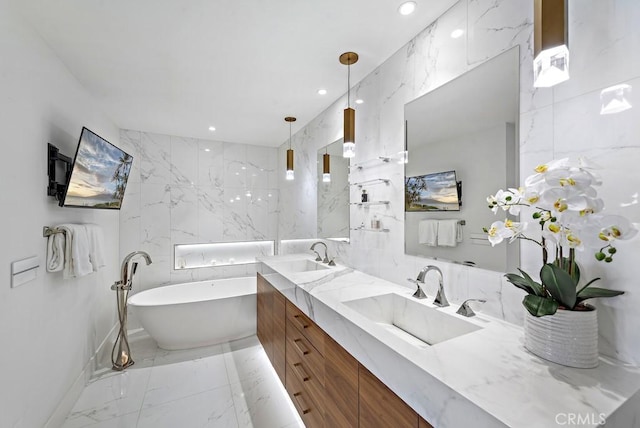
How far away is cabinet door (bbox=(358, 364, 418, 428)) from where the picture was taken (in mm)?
912

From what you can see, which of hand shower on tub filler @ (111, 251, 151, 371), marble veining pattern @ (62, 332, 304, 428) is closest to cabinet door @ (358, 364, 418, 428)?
marble veining pattern @ (62, 332, 304, 428)

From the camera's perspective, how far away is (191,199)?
387cm

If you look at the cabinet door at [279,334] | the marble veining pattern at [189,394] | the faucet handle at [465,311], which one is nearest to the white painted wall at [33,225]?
the marble veining pattern at [189,394]

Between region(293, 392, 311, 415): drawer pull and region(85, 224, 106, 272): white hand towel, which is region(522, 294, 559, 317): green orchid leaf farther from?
region(85, 224, 106, 272): white hand towel

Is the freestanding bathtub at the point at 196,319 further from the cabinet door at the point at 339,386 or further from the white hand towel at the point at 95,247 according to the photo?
the cabinet door at the point at 339,386

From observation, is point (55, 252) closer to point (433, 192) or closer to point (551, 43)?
point (433, 192)

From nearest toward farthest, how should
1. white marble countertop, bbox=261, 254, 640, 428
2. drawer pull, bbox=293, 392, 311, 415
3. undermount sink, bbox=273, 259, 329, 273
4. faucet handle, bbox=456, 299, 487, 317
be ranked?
white marble countertop, bbox=261, 254, 640, 428 < faucet handle, bbox=456, 299, 487, 317 < drawer pull, bbox=293, 392, 311, 415 < undermount sink, bbox=273, 259, 329, 273

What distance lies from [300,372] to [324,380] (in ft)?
1.20

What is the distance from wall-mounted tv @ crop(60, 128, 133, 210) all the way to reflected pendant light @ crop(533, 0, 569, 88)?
2547 millimetres

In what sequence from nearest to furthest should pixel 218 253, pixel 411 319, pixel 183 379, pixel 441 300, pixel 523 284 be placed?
pixel 523 284
pixel 441 300
pixel 411 319
pixel 183 379
pixel 218 253

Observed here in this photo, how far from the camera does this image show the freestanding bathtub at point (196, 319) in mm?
2742

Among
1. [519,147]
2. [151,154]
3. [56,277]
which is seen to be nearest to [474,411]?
[519,147]

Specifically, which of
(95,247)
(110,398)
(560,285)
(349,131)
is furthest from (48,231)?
(560,285)

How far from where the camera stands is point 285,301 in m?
2.08
